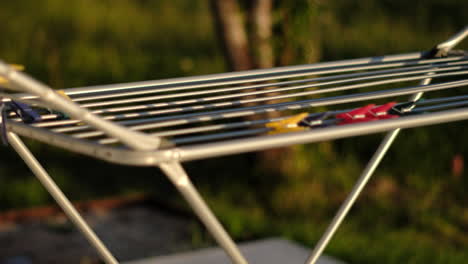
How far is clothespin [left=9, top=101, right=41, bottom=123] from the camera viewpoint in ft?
6.26

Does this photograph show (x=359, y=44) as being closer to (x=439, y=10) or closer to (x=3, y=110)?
(x=439, y=10)

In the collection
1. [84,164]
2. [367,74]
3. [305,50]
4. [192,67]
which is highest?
[367,74]

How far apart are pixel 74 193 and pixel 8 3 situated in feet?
16.5

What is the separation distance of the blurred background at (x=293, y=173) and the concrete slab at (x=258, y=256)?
0.34 metres

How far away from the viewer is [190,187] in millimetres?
1505

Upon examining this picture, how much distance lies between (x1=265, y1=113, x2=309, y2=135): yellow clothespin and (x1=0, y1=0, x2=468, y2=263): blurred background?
197 cm

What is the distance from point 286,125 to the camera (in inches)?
70.3

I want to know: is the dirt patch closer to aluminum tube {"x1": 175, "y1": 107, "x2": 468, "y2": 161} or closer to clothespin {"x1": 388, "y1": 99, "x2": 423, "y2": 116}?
clothespin {"x1": 388, "y1": 99, "x2": 423, "y2": 116}

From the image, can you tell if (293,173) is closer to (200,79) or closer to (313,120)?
(200,79)

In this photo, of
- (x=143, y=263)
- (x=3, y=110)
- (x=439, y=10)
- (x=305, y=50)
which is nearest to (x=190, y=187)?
(x=3, y=110)

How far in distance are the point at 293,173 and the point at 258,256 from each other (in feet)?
5.06

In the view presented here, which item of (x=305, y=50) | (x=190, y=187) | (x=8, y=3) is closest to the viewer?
(x=190, y=187)

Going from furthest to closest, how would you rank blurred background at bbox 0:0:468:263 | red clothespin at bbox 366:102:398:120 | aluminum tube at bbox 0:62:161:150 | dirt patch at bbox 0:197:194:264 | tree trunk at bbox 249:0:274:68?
tree trunk at bbox 249:0:274:68
blurred background at bbox 0:0:468:263
dirt patch at bbox 0:197:194:264
red clothespin at bbox 366:102:398:120
aluminum tube at bbox 0:62:161:150

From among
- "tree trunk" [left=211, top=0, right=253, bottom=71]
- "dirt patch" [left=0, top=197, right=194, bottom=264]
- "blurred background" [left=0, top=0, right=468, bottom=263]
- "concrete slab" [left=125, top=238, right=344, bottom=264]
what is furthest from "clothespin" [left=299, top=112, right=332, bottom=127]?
"tree trunk" [left=211, top=0, right=253, bottom=71]
